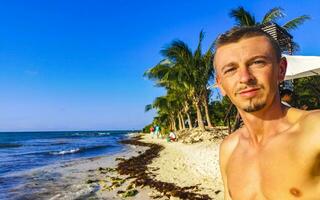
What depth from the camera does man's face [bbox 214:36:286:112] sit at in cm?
171

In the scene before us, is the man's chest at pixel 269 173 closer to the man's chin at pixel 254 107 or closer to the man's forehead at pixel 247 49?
the man's chin at pixel 254 107

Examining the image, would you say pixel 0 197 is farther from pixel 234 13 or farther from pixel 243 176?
pixel 234 13

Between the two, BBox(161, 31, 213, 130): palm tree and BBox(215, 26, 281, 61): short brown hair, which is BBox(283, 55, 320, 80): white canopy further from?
BBox(161, 31, 213, 130): palm tree

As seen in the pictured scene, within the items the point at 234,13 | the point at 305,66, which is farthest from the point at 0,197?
the point at 234,13

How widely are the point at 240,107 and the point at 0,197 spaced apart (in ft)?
35.3

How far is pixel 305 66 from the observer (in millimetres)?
8367

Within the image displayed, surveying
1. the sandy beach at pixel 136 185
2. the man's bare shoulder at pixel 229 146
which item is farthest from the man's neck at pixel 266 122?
the sandy beach at pixel 136 185

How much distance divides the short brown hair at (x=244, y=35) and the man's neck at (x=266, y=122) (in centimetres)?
29

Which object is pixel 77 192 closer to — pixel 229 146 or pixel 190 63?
pixel 229 146

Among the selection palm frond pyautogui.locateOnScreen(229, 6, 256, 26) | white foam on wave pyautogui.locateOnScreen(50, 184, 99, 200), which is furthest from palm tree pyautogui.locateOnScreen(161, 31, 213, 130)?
white foam on wave pyautogui.locateOnScreen(50, 184, 99, 200)

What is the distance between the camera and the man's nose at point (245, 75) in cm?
173

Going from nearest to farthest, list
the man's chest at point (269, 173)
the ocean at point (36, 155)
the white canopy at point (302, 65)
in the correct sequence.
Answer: the man's chest at point (269, 173) < the white canopy at point (302, 65) < the ocean at point (36, 155)

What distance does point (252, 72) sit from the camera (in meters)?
1.74

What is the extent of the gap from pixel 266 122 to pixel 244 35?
512 millimetres
